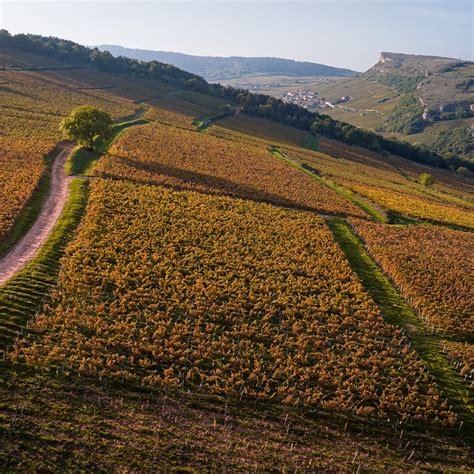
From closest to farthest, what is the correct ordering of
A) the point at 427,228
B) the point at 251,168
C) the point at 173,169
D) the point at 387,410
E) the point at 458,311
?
1. the point at 387,410
2. the point at 458,311
3. the point at 427,228
4. the point at 173,169
5. the point at 251,168

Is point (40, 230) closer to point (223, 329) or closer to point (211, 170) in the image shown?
point (223, 329)

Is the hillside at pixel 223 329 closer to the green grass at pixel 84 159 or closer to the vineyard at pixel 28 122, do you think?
the vineyard at pixel 28 122

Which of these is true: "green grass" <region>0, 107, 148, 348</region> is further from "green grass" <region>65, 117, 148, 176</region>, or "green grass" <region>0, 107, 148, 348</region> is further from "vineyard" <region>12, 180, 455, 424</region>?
"green grass" <region>65, 117, 148, 176</region>

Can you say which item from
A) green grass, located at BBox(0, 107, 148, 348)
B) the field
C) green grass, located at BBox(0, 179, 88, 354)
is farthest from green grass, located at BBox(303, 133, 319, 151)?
the field

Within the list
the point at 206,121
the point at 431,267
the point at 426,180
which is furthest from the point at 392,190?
the point at 206,121

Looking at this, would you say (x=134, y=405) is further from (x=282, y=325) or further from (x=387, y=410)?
(x=387, y=410)

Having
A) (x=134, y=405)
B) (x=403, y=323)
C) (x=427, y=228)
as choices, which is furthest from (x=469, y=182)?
(x=134, y=405)

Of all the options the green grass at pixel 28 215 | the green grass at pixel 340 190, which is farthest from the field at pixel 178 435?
the green grass at pixel 340 190

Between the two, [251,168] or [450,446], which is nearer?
[450,446]
